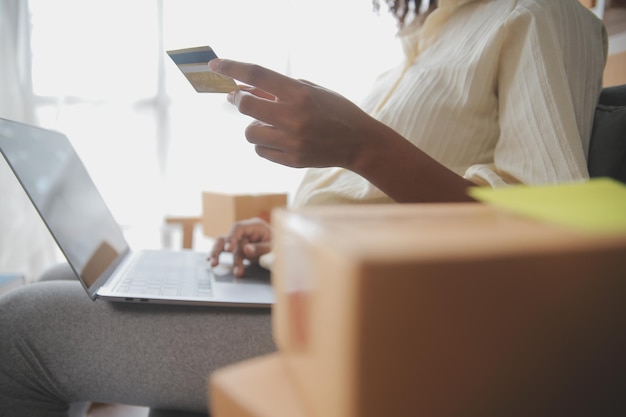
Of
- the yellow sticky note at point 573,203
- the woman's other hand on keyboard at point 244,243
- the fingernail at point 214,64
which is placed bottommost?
the woman's other hand on keyboard at point 244,243

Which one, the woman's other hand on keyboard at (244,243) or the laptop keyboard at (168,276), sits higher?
the woman's other hand on keyboard at (244,243)

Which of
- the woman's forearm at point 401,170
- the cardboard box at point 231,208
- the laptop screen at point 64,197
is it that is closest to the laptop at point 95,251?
the laptop screen at point 64,197

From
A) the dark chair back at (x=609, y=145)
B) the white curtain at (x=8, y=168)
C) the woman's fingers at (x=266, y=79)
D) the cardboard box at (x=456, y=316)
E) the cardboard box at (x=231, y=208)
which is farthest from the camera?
the white curtain at (x=8, y=168)

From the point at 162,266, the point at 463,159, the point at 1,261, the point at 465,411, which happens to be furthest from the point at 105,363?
the point at 1,261

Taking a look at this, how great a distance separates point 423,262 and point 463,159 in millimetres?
596

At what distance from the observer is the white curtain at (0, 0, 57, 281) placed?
1.71 m

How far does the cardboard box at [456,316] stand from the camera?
0.15 meters

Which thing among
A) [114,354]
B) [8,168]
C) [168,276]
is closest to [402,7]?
[168,276]

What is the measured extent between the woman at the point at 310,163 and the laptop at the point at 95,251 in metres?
0.03

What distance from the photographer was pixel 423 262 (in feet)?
0.48

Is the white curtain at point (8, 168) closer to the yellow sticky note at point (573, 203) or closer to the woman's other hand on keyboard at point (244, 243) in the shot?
the woman's other hand on keyboard at point (244, 243)

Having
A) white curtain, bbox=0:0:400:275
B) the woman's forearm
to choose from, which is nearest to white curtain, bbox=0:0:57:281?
white curtain, bbox=0:0:400:275

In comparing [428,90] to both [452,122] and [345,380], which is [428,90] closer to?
[452,122]

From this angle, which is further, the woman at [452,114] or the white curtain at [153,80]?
the white curtain at [153,80]
